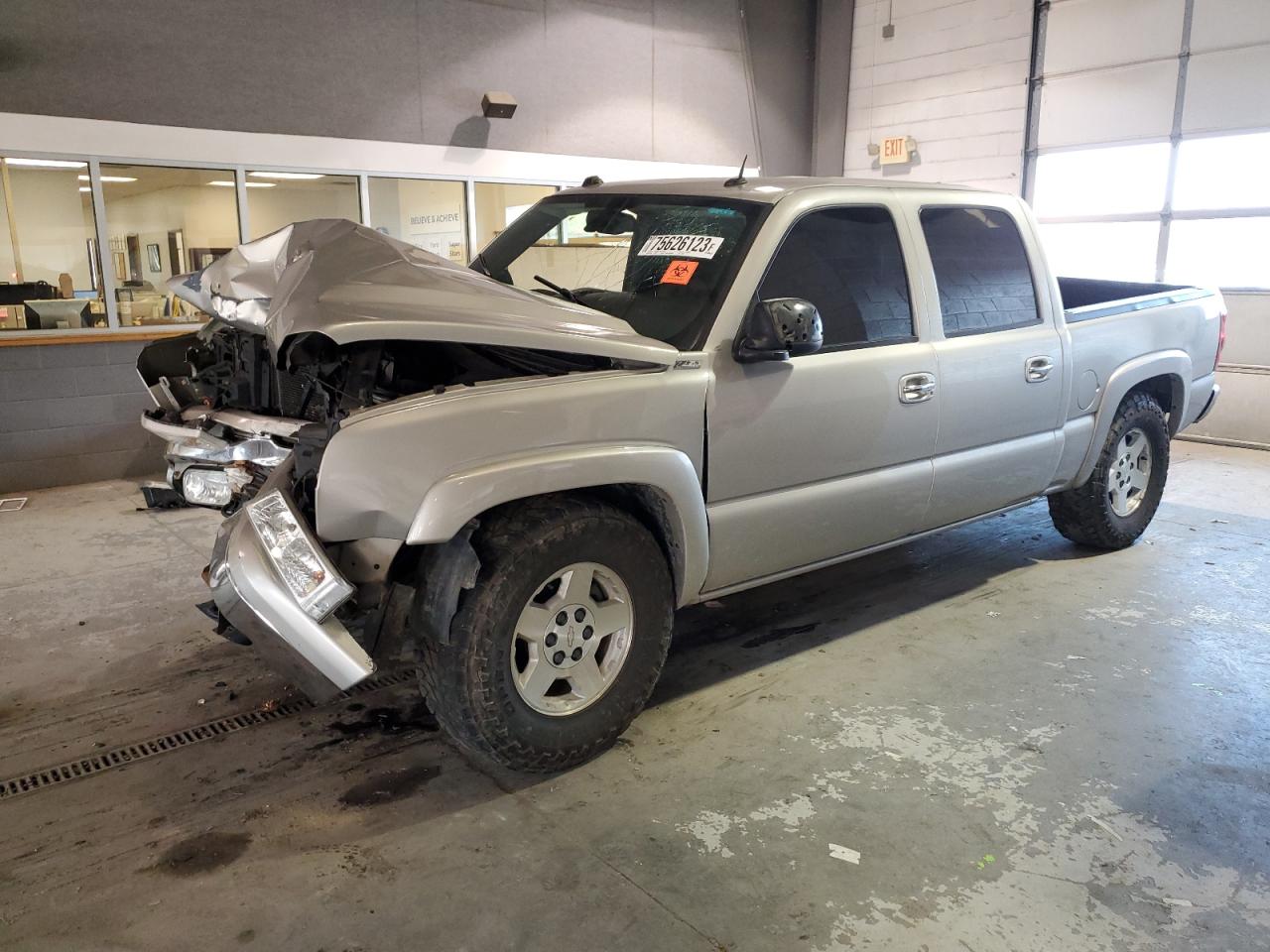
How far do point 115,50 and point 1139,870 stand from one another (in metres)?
7.74

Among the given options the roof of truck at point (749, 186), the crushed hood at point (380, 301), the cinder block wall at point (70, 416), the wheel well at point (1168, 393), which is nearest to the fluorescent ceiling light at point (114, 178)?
the cinder block wall at point (70, 416)

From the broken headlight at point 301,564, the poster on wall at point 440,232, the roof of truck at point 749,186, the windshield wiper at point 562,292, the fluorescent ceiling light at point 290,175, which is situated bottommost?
the broken headlight at point 301,564

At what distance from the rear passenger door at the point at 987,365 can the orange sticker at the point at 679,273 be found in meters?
1.05

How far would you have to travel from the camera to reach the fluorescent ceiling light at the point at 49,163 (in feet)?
21.0

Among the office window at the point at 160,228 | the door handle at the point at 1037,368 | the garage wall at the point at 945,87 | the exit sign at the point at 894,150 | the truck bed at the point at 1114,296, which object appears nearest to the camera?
the door handle at the point at 1037,368

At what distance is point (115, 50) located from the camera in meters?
6.59

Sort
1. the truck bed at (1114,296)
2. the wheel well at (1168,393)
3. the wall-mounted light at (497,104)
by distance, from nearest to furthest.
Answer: the truck bed at (1114,296) → the wheel well at (1168,393) → the wall-mounted light at (497,104)

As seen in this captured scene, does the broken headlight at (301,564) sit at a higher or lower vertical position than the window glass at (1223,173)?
lower

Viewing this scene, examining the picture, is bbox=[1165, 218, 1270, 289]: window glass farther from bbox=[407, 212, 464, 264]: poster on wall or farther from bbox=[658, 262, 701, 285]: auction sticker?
bbox=[658, 262, 701, 285]: auction sticker

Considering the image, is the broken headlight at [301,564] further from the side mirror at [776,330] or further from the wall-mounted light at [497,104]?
the wall-mounted light at [497,104]

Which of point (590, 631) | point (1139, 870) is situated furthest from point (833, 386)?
Result: point (1139, 870)

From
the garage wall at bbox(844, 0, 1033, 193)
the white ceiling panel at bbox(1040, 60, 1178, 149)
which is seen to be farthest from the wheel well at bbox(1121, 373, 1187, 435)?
the garage wall at bbox(844, 0, 1033, 193)

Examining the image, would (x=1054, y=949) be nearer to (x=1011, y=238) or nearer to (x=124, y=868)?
(x=124, y=868)

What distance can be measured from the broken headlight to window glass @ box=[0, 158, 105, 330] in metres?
5.44
